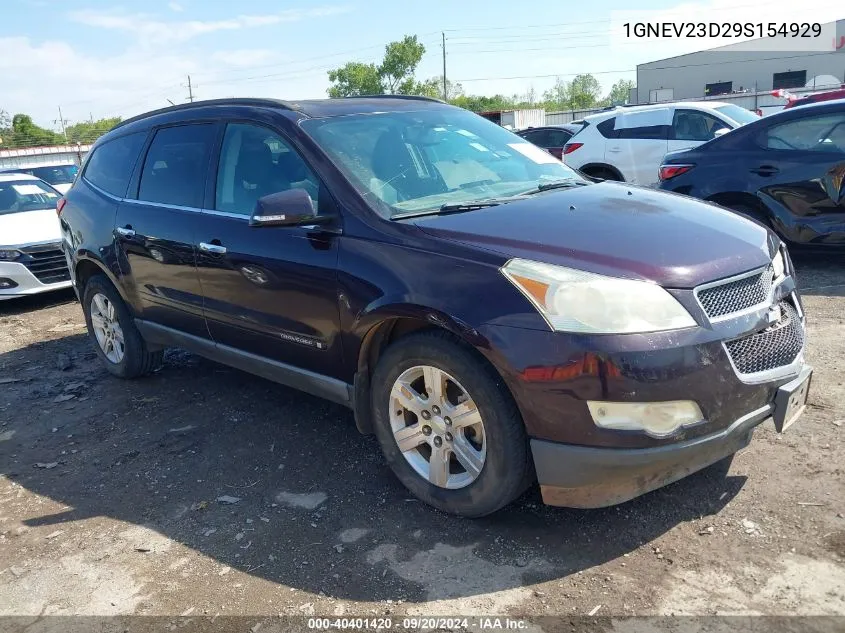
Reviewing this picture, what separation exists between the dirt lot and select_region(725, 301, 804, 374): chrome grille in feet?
2.14

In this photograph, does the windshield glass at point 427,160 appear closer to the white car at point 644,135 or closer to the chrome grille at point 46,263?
the chrome grille at point 46,263

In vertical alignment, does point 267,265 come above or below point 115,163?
below

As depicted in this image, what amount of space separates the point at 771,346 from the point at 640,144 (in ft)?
28.1

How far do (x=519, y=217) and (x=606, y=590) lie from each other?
5.19 ft

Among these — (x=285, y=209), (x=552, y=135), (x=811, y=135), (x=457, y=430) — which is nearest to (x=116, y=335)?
(x=285, y=209)

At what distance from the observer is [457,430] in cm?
304

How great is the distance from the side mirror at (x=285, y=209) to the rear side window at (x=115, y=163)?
2.08m

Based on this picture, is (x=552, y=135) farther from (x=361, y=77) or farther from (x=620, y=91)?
(x=620, y=91)

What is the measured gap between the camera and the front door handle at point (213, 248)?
3.97 m

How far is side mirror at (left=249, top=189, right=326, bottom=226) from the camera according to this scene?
334 centimetres

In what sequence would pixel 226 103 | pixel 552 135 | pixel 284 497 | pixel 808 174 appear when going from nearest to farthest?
1. pixel 284 497
2. pixel 226 103
3. pixel 808 174
4. pixel 552 135

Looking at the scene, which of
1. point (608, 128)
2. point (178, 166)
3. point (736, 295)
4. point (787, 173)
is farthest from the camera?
point (608, 128)

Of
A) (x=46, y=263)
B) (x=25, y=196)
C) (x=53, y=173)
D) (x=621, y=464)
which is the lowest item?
(x=621, y=464)

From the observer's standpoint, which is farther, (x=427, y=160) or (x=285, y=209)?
(x=427, y=160)
